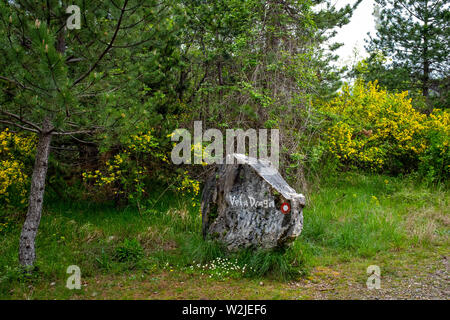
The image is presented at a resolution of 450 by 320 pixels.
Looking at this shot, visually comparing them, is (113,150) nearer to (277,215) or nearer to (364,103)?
(277,215)

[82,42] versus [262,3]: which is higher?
[262,3]

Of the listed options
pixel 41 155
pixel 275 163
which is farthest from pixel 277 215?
pixel 41 155

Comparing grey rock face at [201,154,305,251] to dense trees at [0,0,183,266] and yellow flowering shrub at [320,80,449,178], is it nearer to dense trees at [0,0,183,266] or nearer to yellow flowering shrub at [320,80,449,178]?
dense trees at [0,0,183,266]

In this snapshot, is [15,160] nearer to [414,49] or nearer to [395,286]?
[395,286]

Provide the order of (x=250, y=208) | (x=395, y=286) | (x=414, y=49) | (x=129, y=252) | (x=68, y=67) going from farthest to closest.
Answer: (x=414, y=49) → (x=129, y=252) → (x=250, y=208) → (x=395, y=286) → (x=68, y=67)

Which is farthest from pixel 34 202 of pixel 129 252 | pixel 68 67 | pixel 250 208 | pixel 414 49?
pixel 414 49

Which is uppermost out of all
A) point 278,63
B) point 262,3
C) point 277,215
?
point 262,3

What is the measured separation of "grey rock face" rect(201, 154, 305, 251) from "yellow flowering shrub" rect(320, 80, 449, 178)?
12.5ft

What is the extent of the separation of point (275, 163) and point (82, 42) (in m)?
3.73

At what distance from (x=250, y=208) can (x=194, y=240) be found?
40.5 inches

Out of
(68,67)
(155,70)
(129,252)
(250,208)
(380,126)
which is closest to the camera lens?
(68,67)

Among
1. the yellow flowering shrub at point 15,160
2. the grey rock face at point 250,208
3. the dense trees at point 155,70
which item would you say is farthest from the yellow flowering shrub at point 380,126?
the yellow flowering shrub at point 15,160

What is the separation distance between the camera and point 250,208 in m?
4.42

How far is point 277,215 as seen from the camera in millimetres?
4223
